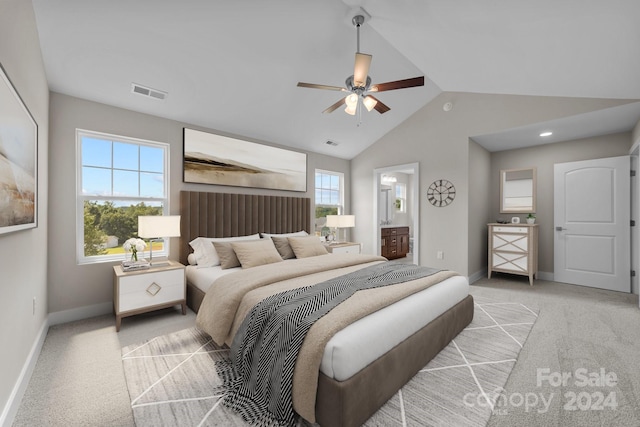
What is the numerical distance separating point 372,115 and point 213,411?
4422mm

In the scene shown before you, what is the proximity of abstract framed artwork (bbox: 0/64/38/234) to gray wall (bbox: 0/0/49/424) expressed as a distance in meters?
0.10

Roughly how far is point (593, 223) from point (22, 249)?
659cm

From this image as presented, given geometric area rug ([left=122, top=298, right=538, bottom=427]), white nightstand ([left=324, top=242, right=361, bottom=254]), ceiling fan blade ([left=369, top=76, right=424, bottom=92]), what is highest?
ceiling fan blade ([left=369, top=76, right=424, bottom=92])

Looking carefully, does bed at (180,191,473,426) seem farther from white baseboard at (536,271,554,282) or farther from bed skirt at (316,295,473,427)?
white baseboard at (536,271,554,282)

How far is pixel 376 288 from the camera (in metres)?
2.29

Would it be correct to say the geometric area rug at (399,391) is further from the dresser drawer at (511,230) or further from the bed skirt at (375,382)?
the dresser drawer at (511,230)

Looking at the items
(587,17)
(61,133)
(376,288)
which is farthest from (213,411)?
(587,17)

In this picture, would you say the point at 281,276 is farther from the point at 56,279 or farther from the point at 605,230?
the point at 605,230

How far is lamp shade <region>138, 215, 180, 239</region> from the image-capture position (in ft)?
9.65

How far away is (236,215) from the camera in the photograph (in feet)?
13.5

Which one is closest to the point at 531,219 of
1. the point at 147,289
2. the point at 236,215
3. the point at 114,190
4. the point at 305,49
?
the point at 305,49

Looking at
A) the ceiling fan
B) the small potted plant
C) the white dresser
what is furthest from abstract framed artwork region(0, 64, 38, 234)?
the small potted plant

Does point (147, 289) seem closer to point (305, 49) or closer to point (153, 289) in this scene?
point (153, 289)

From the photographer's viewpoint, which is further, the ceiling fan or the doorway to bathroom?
the doorway to bathroom
